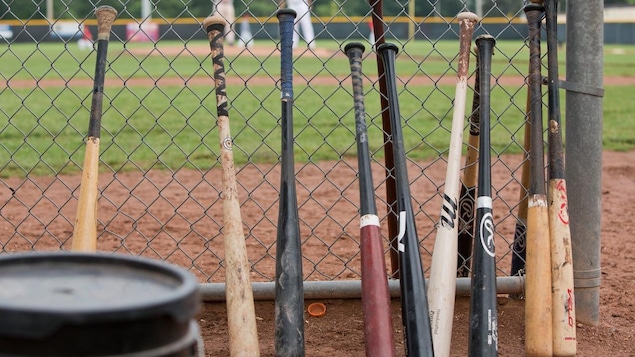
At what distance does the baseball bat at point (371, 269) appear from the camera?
2418 millimetres

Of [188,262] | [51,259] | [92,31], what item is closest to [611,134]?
[188,262]

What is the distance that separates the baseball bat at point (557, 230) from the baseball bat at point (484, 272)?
7.7 inches

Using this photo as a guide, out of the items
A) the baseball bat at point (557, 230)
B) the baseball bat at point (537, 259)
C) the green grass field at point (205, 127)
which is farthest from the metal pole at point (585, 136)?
the green grass field at point (205, 127)

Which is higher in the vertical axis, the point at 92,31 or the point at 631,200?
the point at 92,31

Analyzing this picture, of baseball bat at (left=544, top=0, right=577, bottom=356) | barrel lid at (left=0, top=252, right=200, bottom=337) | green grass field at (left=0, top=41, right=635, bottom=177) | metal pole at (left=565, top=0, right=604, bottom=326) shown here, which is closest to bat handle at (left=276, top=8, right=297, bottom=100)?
baseball bat at (left=544, top=0, right=577, bottom=356)

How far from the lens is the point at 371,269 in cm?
250

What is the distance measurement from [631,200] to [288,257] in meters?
3.86

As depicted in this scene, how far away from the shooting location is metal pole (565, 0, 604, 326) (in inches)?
113

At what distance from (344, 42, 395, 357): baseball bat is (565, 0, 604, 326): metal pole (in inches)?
31.8

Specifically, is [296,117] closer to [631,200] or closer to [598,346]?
[631,200]

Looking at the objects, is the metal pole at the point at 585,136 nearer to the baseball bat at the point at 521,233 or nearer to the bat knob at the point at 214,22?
the baseball bat at the point at 521,233

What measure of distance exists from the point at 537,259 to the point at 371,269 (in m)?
0.53

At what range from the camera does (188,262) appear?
402cm

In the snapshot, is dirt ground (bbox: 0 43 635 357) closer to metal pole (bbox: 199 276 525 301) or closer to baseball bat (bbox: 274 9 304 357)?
metal pole (bbox: 199 276 525 301)
